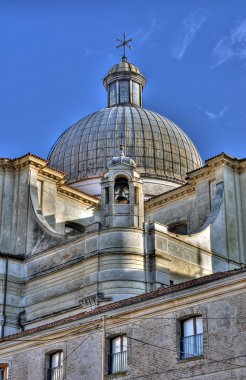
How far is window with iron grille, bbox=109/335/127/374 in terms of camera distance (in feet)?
78.6

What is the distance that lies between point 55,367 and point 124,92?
34.7 m

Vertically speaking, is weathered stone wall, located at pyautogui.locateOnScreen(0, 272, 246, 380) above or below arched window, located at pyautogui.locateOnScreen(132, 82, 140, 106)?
below

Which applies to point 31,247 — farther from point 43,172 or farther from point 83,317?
point 83,317

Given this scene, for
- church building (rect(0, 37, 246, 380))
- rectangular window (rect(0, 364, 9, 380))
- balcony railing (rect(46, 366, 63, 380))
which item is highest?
church building (rect(0, 37, 246, 380))

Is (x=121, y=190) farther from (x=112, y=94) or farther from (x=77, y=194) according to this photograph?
(x=112, y=94)

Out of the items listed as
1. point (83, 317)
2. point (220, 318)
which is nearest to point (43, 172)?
point (83, 317)

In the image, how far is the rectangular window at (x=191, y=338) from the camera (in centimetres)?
2239

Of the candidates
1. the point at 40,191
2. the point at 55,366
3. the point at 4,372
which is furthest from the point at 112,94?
the point at 55,366

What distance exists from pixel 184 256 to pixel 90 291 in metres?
5.22

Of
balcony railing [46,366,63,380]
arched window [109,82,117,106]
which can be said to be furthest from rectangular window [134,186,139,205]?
arched window [109,82,117,106]

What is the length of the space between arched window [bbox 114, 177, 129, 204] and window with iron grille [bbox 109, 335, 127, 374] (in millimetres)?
14116

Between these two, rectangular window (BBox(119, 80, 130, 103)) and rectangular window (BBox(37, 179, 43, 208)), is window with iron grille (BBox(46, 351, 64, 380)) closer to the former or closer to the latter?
rectangular window (BBox(37, 179, 43, 208))

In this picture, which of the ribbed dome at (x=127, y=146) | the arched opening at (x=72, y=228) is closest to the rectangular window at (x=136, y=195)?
the arched opening at (x=72, y=228)

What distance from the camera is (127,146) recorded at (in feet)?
169
